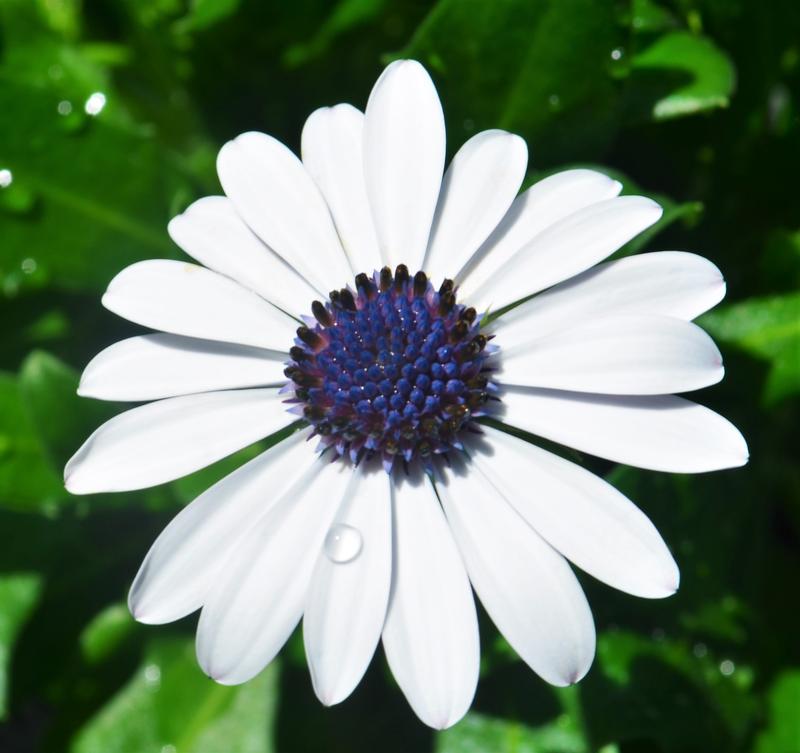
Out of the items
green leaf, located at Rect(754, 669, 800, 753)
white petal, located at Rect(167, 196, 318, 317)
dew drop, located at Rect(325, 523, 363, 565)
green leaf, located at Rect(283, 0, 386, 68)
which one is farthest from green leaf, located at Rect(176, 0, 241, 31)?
green leaf, located at Rect(754, 669, 800, 753)

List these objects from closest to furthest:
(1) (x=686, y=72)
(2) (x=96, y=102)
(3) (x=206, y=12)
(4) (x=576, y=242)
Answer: (4) (x=576, y=242) < (1) (x=686, y=72) < (3) (x=206, y=12) < (2) (x=96, y=102)

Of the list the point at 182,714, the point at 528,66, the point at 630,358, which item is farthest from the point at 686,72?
the point at 182,714

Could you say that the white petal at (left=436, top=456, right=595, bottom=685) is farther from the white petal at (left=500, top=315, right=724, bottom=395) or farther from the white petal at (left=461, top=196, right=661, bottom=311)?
the white petal at (left=461, top=196, right=661, bottom=311)

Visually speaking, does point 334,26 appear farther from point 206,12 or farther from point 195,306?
point 195,306

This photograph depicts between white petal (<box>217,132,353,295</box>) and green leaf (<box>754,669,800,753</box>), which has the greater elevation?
white petal (<box>217,132,353,295</box>)

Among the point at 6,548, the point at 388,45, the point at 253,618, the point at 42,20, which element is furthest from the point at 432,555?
the point at 42,20

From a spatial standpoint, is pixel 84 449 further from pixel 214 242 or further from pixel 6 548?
pixel 6 548
